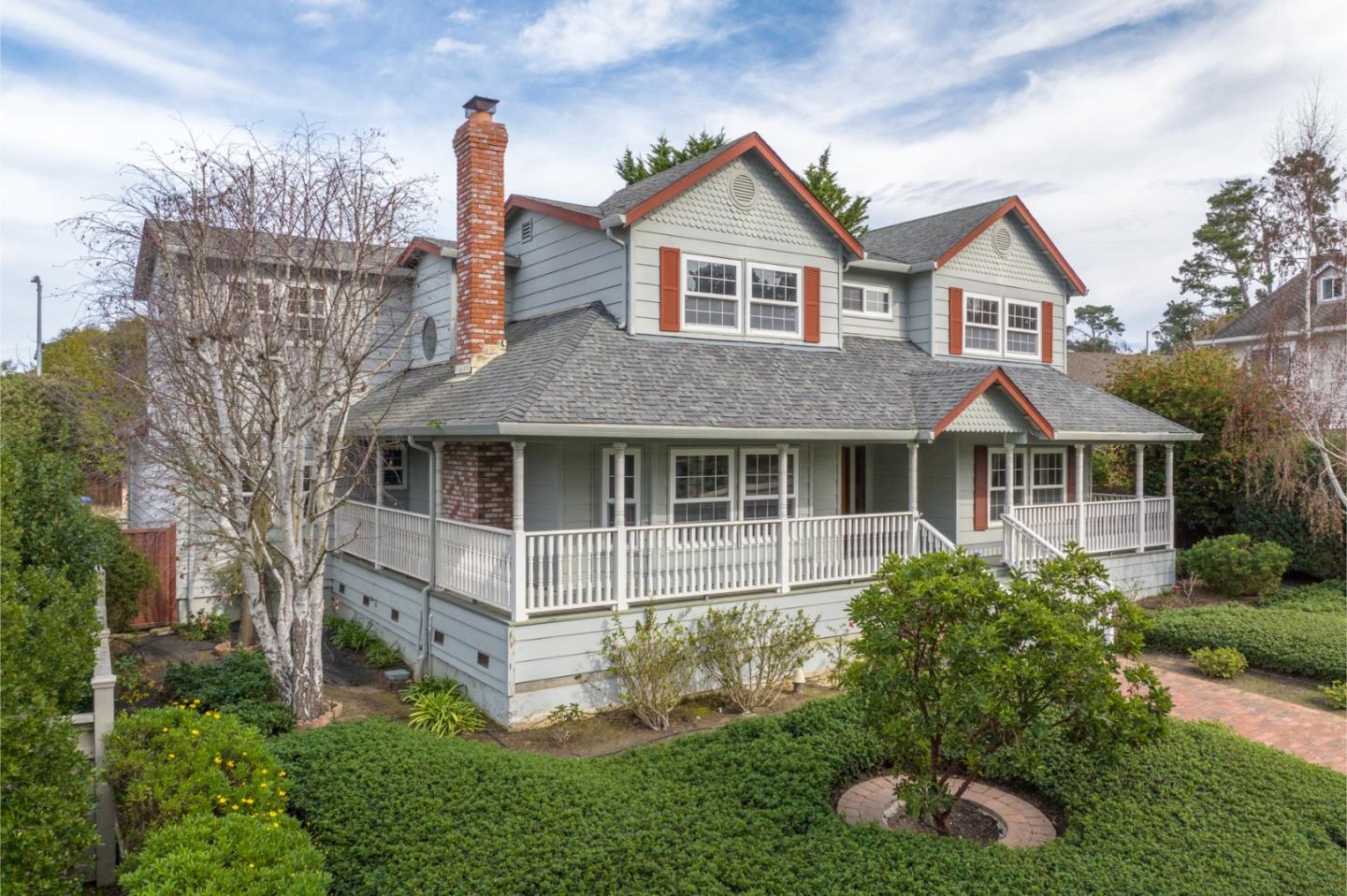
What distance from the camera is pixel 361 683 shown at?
11438 millimetres

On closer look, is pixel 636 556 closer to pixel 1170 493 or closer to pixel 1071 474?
pixel 1071 474

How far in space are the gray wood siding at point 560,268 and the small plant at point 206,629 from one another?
7499 millimetres

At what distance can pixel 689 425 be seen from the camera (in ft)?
35.7

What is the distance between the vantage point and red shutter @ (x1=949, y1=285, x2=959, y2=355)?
55.3 feet

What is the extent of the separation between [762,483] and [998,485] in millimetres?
5736

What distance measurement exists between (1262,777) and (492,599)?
8097mm

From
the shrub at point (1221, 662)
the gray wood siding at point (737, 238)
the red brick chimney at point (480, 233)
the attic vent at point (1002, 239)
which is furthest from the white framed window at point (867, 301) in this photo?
the shrub at point (1221, 662)

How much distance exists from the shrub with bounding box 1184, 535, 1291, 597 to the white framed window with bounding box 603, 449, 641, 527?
11.9 m

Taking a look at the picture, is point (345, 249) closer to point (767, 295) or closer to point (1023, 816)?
point (767, 295)

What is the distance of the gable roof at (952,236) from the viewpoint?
16750mm

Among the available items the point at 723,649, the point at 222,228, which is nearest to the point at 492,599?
the point at 723,649

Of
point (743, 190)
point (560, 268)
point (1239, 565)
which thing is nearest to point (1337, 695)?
point (1239, 565)

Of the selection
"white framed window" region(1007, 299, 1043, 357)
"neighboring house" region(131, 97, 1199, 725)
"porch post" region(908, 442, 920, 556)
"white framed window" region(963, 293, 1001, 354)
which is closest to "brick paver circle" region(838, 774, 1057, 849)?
"neighboring house" region(131, 97, 1199, 725)

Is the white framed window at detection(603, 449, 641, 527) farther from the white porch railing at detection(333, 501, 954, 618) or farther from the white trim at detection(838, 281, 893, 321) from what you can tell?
the white trim at detection(838, 281, 893, 321)
